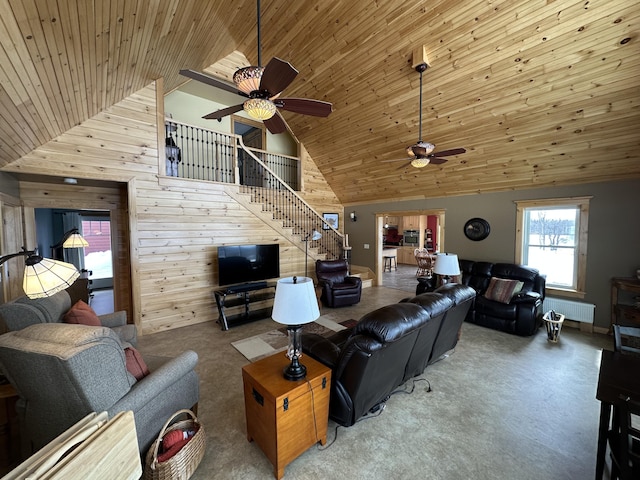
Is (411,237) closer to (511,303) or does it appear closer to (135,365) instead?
(511,303)

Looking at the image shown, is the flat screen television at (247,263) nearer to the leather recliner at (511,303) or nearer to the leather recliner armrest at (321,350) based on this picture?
the leather recliner armrest at (321,350)

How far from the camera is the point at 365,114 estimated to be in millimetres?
4918

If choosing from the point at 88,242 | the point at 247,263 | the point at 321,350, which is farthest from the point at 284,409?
the point at 88,242

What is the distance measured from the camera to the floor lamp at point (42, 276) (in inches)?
56.1

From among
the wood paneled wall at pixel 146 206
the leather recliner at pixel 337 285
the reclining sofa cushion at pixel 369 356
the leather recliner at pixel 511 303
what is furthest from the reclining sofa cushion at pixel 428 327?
the wood paneled wall at pixel 146 206

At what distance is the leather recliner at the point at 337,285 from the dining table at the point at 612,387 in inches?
157

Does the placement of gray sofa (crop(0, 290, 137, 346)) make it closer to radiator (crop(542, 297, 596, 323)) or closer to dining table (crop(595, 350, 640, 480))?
dining table (crop(595, 350, 640, 480))

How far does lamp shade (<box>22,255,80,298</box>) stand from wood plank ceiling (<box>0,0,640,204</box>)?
4.48 feet

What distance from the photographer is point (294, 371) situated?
181 centimetres

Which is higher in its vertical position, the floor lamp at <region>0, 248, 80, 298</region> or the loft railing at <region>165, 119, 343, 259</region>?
the loft railing at <region>165, 119, 343, 259</region>

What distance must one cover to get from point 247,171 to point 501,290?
6722 millimetres

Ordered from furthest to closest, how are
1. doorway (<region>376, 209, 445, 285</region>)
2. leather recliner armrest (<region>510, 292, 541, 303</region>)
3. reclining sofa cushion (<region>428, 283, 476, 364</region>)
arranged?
1. doorway (<region>376, 209, 445, 285</region>)
2. leather recliner armrest (<region>510, 292, 541, 303</region>)
3. reclining sofa cushion (<region>428, 283, 476, 364</region>)

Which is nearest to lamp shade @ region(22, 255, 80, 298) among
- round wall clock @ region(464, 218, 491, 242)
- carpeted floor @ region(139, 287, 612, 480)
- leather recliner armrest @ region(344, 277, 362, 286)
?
carpeted floor @ region(139, 287, 612, 480)

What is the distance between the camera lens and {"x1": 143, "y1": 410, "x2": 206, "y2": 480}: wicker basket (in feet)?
4.95
